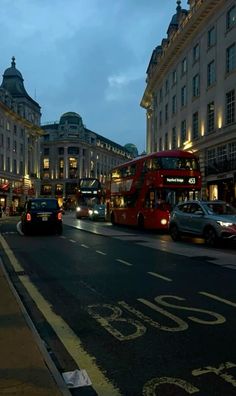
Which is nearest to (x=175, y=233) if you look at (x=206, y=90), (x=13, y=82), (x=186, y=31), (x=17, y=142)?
(x=206, y=90)

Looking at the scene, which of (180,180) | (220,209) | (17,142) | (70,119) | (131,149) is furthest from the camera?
(131,149)

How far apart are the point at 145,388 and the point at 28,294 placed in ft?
15.2

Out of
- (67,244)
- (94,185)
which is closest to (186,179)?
(67,244)

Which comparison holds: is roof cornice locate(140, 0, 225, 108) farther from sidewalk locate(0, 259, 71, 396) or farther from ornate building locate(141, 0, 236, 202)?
sidewalk locate(0, 259, 71, 396)

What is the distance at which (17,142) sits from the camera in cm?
8688

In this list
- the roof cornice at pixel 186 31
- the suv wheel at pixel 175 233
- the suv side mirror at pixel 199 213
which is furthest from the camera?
the roof cornice at pixel 186 31

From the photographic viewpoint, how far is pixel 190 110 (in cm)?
4578

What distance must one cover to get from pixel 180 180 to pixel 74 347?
20.8 metres

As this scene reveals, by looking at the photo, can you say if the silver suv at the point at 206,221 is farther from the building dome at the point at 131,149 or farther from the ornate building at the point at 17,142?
the building dome at the point at 131,149

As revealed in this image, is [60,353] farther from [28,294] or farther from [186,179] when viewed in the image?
[186,179]

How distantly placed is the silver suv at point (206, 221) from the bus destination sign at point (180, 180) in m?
4.67

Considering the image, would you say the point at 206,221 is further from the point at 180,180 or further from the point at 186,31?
the point at 186,31

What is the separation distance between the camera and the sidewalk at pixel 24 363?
13.0ft

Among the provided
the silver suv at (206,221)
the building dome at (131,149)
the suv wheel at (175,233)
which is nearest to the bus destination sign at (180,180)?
the silver suv at (206,221)
